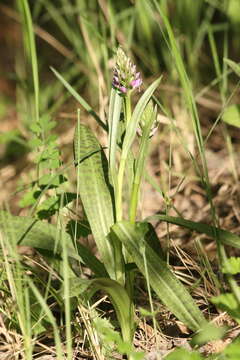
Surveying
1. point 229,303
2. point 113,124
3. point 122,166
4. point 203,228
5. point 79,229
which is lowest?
point 229,303

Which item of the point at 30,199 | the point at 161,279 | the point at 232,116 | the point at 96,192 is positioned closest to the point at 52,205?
the point at 30,199

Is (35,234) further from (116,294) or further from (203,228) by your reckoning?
(203,228)

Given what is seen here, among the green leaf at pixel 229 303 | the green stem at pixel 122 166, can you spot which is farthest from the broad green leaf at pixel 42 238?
the green leaf at pixel 229 303

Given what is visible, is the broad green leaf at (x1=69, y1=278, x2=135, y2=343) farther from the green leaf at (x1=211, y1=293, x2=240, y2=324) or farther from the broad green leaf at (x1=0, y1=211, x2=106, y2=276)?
the green leaf at (x1=211, y1=293, x2=240, y2=324)

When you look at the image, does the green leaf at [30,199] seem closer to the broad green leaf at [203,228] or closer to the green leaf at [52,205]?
the green leaf at [52,205]

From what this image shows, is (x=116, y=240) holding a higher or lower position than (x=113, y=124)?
lower

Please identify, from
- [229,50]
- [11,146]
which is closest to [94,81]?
[11,146]
